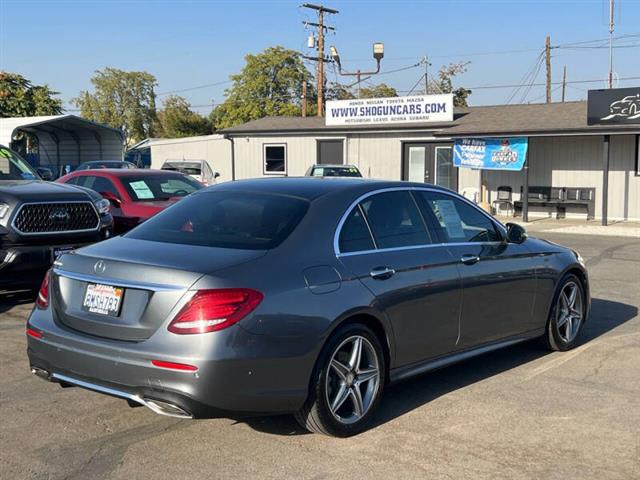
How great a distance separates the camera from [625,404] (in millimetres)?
5316

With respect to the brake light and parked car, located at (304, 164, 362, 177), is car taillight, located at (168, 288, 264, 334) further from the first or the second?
parked car, located at (304, 164, 362, 177)

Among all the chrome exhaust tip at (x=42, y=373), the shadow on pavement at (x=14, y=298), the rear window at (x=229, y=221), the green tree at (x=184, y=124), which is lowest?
the shadow on pavement at (x=14, y=298)

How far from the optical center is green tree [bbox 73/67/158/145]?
107938 millimetres

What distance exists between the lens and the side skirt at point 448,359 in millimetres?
5007

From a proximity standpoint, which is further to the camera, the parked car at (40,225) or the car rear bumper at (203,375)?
the parked car at (40,225)

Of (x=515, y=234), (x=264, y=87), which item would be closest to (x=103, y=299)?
(x=515, y=234)

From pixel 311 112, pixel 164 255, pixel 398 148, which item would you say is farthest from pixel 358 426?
pixel 311 112

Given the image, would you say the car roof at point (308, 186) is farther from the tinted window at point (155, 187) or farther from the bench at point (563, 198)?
the bench at point (563, 198)

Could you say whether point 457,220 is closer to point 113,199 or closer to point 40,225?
point 40,225

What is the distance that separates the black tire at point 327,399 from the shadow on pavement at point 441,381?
226 millimetres

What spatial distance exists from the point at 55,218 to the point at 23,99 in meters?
38.1

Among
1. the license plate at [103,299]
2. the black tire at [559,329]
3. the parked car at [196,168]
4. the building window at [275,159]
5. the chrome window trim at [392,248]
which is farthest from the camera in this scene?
the building window at [275,159]

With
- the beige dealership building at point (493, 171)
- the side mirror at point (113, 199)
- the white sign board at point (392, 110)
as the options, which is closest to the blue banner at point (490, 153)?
the beige dealership building at point (493, 171)

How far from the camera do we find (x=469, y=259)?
558 cm
